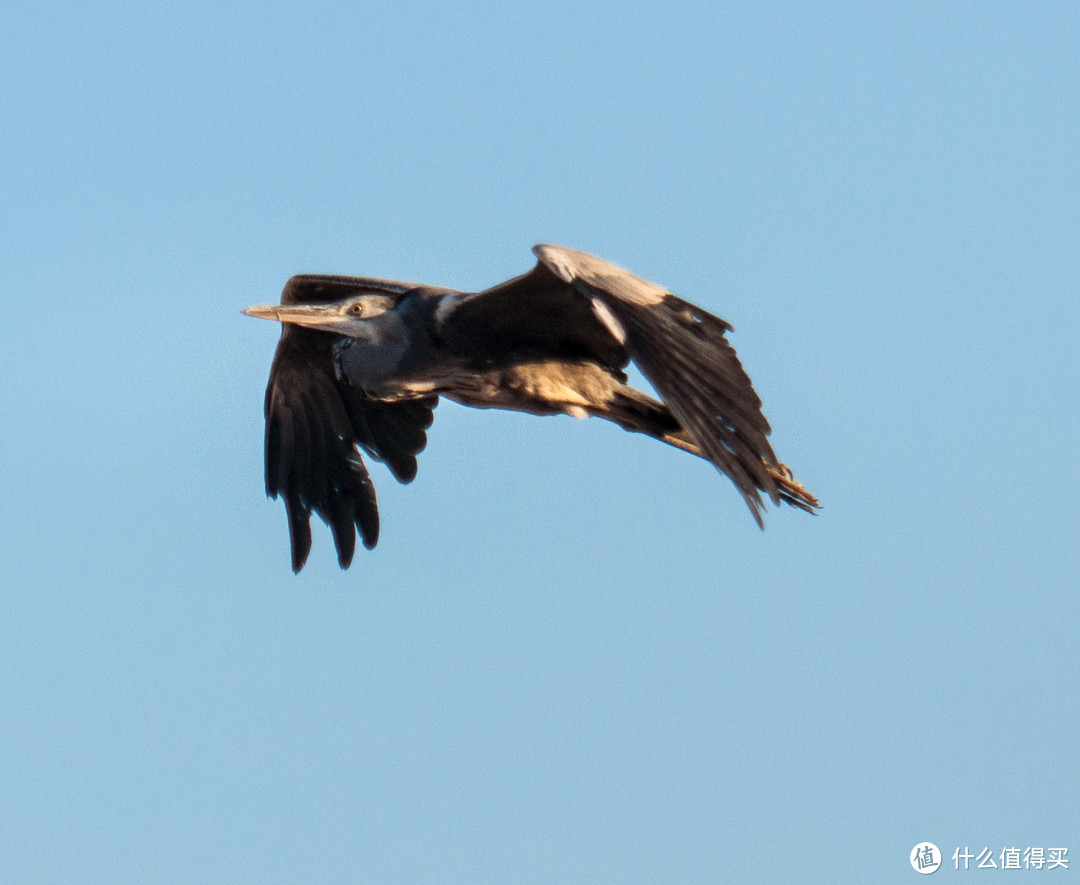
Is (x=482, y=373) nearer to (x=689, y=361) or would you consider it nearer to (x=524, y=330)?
(x=524, y=330)

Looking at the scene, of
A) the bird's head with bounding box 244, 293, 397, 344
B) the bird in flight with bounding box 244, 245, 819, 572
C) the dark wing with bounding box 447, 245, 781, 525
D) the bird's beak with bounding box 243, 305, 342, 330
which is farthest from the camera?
the bird's beak with bounding box 243, 305, 342, 330

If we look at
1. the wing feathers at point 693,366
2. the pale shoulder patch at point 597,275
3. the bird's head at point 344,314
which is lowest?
the wing feathers at point 693,366

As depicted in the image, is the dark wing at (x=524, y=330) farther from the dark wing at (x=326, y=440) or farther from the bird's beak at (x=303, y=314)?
the dark wing at (x=326, y=440)

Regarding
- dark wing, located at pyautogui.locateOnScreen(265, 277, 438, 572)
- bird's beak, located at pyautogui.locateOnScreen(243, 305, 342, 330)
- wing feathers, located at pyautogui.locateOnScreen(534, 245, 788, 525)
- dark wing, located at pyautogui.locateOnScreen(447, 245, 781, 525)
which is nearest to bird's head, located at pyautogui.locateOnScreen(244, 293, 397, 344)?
bird's beak, located at pyautogui.locateOnScreen(243, 305, 342, 330)

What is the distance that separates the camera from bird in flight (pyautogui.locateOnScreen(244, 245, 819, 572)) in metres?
7.17

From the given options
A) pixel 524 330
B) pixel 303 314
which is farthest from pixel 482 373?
pixel 303 314

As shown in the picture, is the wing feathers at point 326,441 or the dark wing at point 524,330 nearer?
the dark wing at point 524,330

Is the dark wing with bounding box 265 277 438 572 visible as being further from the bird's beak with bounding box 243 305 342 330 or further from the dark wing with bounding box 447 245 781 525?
the dark wing with bounding box 447 245 781 525

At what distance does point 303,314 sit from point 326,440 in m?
1.53

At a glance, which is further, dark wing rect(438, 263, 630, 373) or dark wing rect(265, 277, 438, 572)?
dark wing rect(265, 277, 438, 572)

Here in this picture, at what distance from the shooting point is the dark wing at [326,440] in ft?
33.8

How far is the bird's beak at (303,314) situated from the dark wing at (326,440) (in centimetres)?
111

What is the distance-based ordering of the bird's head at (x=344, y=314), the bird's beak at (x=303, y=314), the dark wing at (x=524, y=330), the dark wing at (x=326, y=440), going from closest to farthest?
the dark wing at (x=524, y=330), the bird's head at (x=344, y=314), the bird's beak at (x=303, y=314), the dark wing at (x=326, y=440)

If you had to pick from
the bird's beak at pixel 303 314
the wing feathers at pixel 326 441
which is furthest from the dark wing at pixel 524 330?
the wing feathers at pixel 326 441
